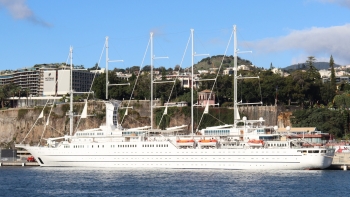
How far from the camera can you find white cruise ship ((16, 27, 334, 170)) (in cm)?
6656

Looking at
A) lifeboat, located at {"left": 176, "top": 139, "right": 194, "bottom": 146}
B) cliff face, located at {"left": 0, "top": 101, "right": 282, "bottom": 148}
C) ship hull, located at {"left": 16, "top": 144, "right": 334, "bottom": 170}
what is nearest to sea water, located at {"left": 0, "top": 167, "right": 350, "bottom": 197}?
ship hull, located at {"left": 16, "top": 144, "right": 334, "bottom": 170}

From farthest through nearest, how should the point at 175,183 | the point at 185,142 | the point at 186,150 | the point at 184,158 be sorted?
the point at 185,142 → the point at 186,150 → the point at 184,158 → the point at 175,183

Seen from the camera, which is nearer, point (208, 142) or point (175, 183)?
point (175, 183)

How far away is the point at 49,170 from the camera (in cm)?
7269

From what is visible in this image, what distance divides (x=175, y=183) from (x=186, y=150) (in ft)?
48.3

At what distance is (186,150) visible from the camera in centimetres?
7006

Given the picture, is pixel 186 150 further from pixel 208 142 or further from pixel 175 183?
pixel 175 183

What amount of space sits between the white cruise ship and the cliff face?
25314mm

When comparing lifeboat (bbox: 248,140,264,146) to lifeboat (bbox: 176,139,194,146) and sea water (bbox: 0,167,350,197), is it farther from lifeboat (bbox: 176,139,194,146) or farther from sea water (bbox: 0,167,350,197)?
lifeboat (bbox: 176,139,194,146)

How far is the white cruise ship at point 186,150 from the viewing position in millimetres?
66562

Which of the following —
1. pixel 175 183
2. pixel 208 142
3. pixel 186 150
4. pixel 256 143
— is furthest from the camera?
pixel 186 150

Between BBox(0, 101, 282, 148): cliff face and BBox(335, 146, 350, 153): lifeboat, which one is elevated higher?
BBox(0, 101, 282, 148): cliff face

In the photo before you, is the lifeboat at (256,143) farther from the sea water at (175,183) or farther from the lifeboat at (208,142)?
the lifeboat at (208,142)

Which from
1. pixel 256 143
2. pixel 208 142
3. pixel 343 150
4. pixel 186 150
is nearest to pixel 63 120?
pixel 186 150
